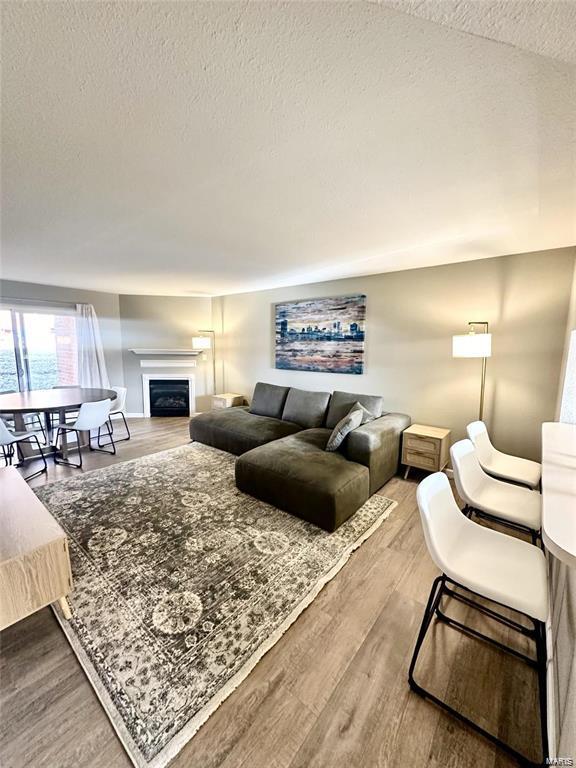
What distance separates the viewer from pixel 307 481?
2.42 metres

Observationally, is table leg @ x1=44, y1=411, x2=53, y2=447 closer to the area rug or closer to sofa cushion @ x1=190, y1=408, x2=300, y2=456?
the area rug

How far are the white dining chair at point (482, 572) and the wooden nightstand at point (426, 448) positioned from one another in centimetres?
159

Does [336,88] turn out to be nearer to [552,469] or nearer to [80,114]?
[80,114]

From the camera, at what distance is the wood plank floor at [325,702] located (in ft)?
3.52

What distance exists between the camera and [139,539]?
2.20 m

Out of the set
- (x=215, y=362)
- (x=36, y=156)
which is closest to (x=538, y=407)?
(x=36, y=156)

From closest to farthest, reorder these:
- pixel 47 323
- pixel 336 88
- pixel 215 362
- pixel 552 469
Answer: pixel 336 88 < pixel 552 469 < pixel 47 323 < pixel 215 362

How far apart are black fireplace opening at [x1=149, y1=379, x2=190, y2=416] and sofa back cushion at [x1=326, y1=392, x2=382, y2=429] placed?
11.3ft

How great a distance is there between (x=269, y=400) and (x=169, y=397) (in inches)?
104

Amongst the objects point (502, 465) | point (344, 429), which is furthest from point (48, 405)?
point (502, 465)

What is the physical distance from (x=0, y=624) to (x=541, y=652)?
2357mm

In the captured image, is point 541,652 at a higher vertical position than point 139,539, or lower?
higher

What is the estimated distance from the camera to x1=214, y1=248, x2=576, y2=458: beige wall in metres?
2.75

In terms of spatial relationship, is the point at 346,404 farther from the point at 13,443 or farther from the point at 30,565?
the point at 13,443
